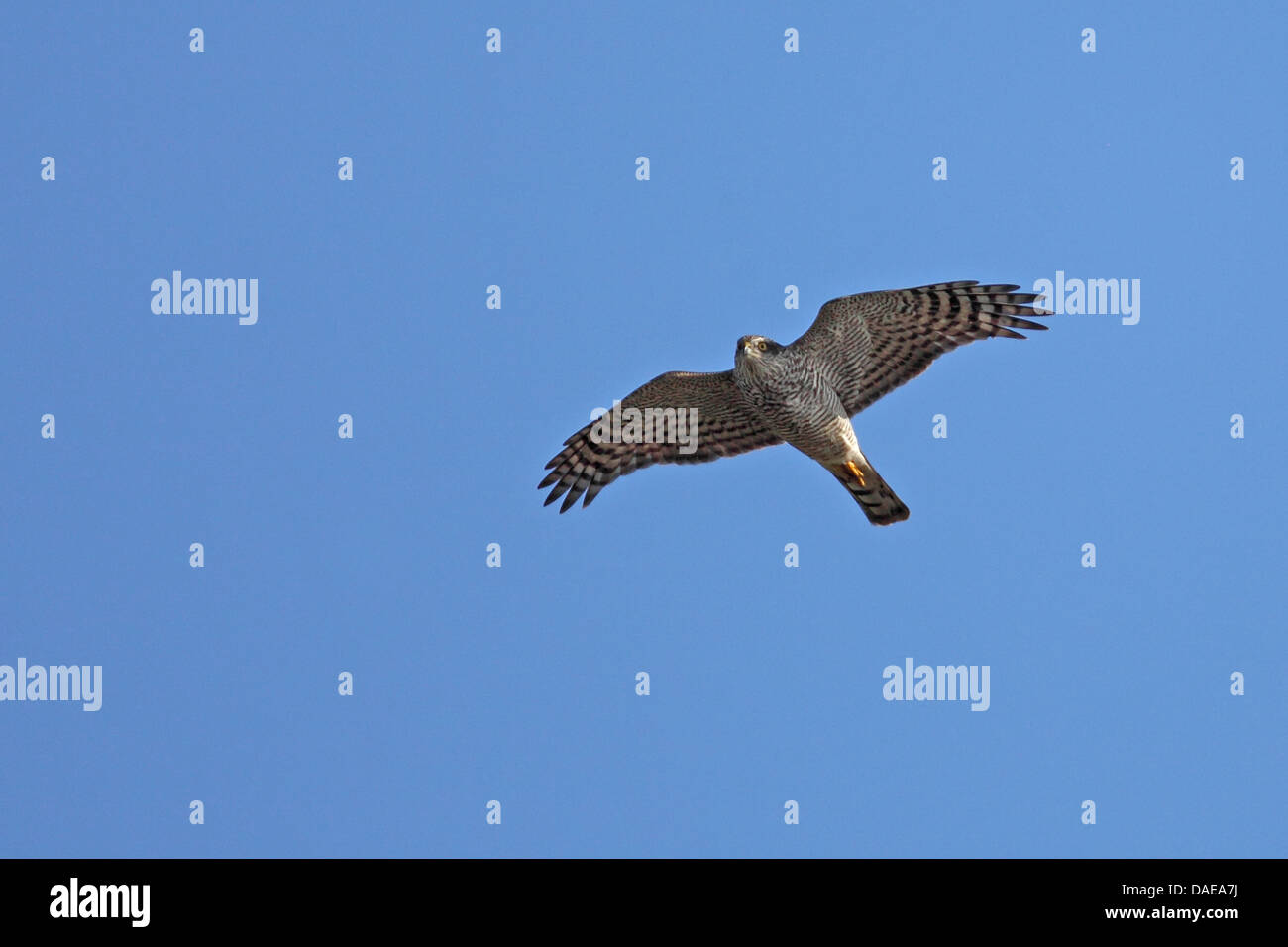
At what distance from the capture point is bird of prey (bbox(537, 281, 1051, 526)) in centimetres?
1753

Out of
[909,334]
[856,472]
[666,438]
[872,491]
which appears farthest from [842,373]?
[666,438]

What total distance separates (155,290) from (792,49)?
821cm

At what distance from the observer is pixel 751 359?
17422mm

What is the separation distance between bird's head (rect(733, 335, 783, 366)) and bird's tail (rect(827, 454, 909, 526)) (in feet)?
4.93

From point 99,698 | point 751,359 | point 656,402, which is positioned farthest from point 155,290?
point 751,359

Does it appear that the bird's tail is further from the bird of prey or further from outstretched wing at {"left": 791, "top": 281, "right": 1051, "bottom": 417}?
outstretched wing at {"left": 791, "top": 281, "right": 1051, "bottom": 417}

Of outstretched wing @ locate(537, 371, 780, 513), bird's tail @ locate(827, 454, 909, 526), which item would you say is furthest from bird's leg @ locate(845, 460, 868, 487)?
outstretched wing @ locate(537, 371, 780, 513)

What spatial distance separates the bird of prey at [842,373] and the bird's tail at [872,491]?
1 cm

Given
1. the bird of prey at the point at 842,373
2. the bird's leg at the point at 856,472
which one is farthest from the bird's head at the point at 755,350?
the bird's leg at the point at 856,472

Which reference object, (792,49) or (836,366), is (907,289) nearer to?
(836,366)

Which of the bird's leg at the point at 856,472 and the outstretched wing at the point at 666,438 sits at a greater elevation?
the outstretched wing at the point at 666,438

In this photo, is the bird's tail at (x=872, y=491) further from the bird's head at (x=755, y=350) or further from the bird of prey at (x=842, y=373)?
the bird's head at (x=755, y=350)

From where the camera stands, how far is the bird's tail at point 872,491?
18.1 meters

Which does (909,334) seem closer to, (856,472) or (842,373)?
(842,373)
